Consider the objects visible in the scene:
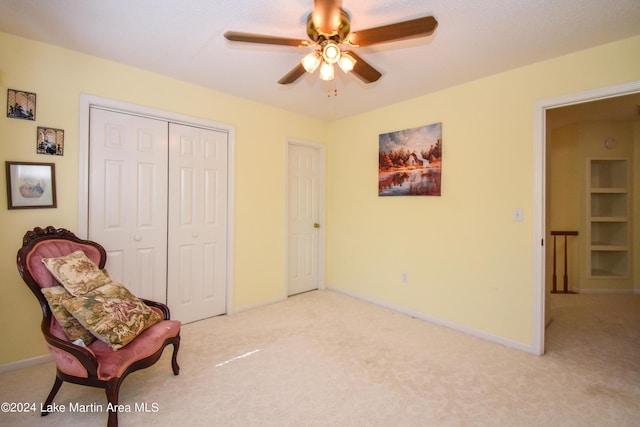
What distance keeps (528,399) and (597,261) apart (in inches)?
158

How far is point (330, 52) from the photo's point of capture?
1683 millimetres

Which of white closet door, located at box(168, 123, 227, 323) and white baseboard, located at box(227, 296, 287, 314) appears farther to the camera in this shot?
white baseboard, located at box(227, 296, 287, 314)

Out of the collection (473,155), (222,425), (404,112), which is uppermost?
(404,112)

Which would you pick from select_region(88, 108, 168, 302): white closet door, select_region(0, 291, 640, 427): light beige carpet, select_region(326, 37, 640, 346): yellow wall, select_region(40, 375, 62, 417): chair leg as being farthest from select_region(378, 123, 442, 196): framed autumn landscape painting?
select_region(40, 375, 62, 417): chair leg

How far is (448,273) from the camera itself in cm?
313

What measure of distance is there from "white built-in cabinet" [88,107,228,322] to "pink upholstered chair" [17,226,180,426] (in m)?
0.46

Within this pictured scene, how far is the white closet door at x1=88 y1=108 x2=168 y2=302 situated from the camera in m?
2.59

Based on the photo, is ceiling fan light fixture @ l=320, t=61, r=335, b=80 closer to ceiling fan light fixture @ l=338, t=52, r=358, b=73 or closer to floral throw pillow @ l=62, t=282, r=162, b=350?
→ ceiling fan light fixture @ l=338, t=52, r=358, b=73

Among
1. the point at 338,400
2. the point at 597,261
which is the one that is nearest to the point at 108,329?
the point at 338,400

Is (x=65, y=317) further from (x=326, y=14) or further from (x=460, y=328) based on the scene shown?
(x=460, y=328)

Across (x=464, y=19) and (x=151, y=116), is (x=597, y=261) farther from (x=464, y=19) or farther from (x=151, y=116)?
(x=151, y=116)

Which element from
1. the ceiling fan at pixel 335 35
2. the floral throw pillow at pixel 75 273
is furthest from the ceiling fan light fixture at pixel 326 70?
the floral throw pillow at pixel 75 273

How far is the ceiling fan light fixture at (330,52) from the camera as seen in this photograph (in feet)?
5.47

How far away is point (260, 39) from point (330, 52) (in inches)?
16.2
